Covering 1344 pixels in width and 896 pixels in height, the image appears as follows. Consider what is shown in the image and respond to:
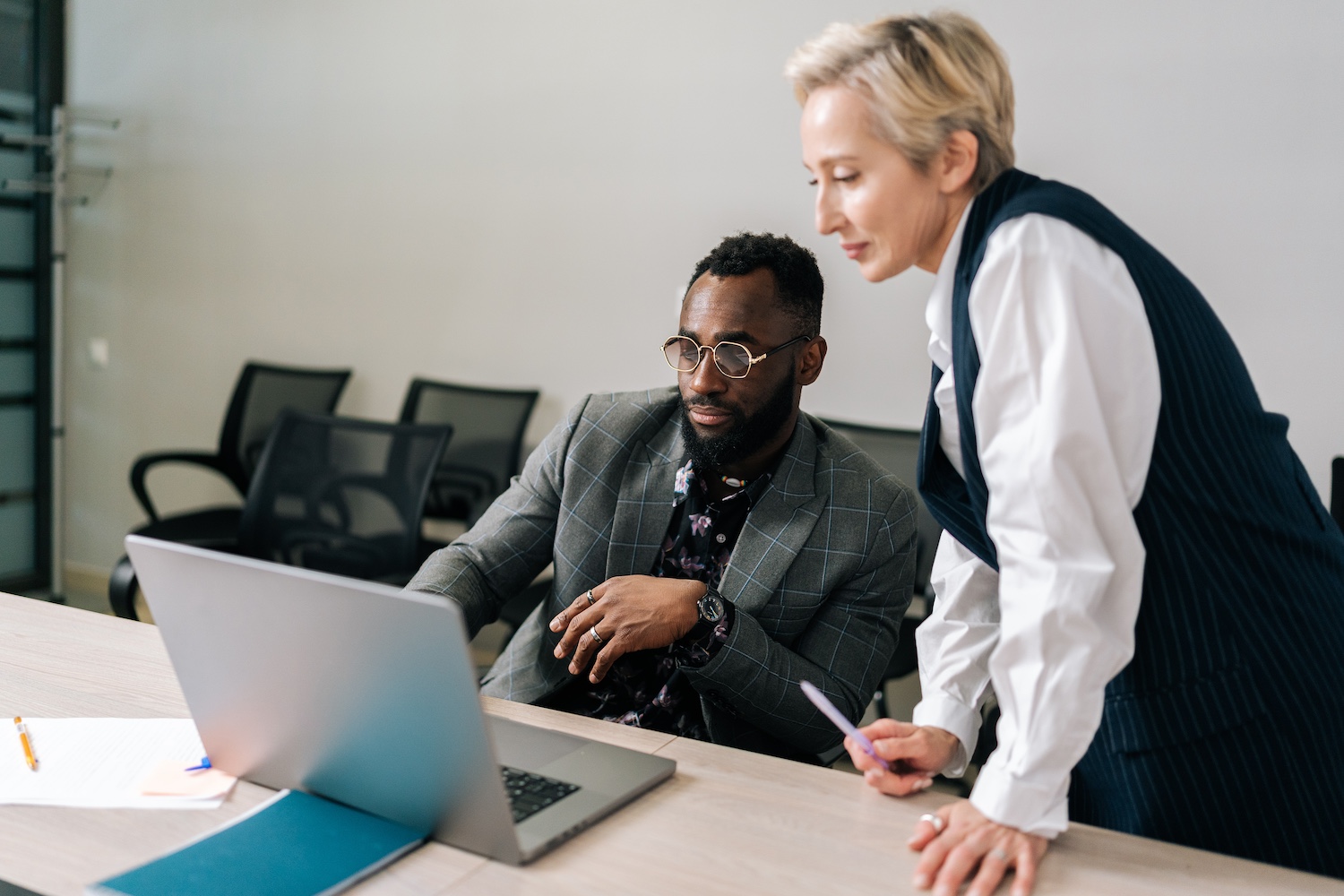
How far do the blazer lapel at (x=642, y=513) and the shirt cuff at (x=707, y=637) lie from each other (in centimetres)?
22

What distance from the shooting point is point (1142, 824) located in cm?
108

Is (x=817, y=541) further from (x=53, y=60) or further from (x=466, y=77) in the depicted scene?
(x=53, y=60)

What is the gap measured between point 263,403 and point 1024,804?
343 cm

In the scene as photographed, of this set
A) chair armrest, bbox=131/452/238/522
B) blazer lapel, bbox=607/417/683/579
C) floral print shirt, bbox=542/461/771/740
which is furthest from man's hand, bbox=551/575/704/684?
chair armrest, bbox=131/452/238/522

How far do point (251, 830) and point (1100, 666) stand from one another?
749 millimetres

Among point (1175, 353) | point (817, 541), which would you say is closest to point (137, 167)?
point (817, 541)

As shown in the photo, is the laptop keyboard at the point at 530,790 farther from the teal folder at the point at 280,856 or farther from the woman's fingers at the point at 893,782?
the woman's fingers at the point at 893,782

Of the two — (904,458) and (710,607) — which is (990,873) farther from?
(904,458)

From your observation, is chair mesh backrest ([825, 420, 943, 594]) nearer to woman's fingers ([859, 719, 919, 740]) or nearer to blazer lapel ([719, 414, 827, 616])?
blazer lapel ([719, 414, 827, 616])

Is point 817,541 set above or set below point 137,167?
below

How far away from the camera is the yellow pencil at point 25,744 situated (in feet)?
3.66

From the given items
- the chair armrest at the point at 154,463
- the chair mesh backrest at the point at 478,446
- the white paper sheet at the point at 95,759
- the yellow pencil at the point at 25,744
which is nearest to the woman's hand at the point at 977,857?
the white paper sheet at the point at 95,759

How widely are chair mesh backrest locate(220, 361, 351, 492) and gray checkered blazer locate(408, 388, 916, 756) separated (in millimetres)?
2277

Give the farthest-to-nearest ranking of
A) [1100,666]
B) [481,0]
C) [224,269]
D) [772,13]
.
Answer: [224,269]
[481,0]
[772,13]
[1100,666]
